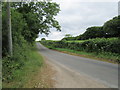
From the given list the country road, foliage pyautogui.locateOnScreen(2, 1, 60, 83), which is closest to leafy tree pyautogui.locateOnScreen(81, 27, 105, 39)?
foliage pyautogui.locateOnScreen(2, 1, 60, 83)

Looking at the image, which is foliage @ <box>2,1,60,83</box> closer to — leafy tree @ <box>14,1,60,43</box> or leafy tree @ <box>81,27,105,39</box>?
leafy tree @ <box>14,1,60,43</box>

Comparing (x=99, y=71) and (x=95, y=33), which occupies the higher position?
(x=95, y=33)

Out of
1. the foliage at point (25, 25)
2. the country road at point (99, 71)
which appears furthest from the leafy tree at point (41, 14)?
the country road at point (99, 71)

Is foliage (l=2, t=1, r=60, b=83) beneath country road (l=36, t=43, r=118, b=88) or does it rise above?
above

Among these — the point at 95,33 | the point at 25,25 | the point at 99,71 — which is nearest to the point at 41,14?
the point at 25,25

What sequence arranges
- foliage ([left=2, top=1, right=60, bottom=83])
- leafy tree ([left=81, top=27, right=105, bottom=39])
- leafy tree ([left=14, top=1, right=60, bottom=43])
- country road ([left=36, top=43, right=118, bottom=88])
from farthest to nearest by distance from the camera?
1. leafy tree ([left=81, top=27, right=105, bottom=39])
2. leafy tree ([left=14, top=1, right=60, bottom=43])
3. foliage ([left=2, top=1, right=60, bottom=83])
4. country road ([left=36, top=43, right=118, bottom=88])

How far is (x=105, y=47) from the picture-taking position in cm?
1090

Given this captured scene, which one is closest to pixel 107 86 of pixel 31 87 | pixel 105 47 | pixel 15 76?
pixel 31 87

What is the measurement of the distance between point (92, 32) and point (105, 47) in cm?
2491

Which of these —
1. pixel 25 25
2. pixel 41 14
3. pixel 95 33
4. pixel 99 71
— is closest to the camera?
pixel 99 71

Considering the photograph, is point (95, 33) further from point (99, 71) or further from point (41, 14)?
point (99, 71)

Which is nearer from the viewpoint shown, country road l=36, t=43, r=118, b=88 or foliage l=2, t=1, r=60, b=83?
country road l=36, t=43, r=118, b=88

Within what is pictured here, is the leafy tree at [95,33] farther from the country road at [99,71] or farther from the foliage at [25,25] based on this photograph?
the country road at [99,71]

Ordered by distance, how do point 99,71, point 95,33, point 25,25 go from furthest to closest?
1. point 95,33
2. point 25,25
3. point 99,71
